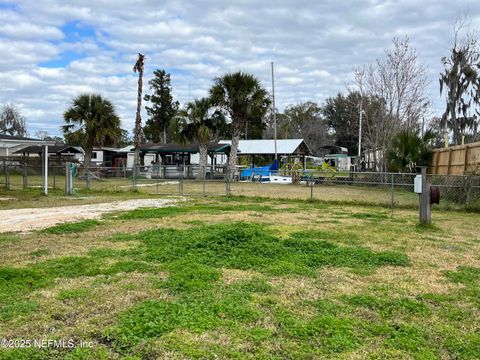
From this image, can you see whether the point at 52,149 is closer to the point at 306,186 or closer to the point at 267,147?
the point at 267,147

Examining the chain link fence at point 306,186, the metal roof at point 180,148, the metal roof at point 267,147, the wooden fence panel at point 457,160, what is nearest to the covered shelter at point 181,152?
the metal roof at point 180,148

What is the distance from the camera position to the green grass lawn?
3.49 meters

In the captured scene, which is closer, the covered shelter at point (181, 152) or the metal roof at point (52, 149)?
the covered shelter at point (181, 152)

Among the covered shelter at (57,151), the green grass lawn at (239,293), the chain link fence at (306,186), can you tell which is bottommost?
the green grass lawn at (239,293)

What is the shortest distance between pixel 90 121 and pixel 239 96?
11.3 m

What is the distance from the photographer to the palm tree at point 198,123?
30.8 metres

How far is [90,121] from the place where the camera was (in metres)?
32.1

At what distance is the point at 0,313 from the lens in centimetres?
403

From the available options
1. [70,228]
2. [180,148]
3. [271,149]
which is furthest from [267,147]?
[70,228]

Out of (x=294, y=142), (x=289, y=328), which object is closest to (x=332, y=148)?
(x=294, y=142)

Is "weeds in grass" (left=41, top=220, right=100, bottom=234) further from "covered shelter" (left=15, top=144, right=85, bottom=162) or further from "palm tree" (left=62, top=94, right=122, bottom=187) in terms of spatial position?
"covered shelter" (left=15, top=144, right=85, bottom=162)

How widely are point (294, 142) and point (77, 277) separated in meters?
42.1

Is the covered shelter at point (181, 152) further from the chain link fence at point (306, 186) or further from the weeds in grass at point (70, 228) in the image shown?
the weeds in grass at point (70, 228)

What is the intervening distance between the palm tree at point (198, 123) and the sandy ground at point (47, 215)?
17.1m
